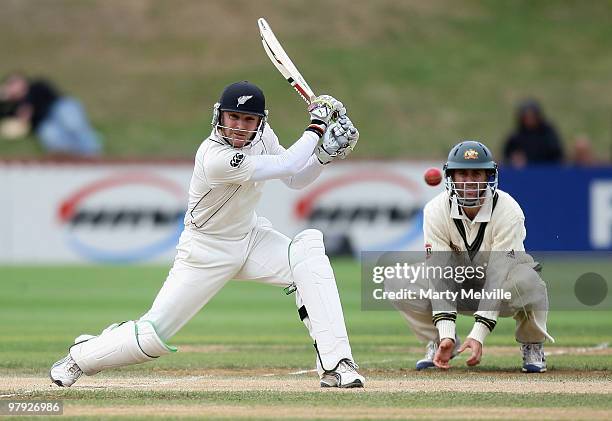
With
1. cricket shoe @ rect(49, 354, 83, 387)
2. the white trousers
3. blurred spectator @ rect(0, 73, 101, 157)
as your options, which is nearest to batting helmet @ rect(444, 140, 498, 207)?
the white trousers

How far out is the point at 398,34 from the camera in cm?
3491

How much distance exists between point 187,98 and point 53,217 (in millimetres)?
11066

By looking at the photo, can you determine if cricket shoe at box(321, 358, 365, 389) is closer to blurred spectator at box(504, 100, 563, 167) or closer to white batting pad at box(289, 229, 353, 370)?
white batting pad at box(289, 229, 353, 370)

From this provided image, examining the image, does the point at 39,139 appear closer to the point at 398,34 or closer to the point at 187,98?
the point at 187,98

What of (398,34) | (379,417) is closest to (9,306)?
(379,417)

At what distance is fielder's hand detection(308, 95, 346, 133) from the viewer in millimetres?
8297

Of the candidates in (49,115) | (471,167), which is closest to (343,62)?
(49,115)

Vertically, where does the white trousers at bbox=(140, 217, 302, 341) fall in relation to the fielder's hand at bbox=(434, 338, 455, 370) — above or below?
above

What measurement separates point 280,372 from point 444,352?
1.21 m

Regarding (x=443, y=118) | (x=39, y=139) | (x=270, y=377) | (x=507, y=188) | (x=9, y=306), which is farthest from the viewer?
(x=443, y=118)

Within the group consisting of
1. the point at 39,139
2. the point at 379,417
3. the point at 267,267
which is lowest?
the point at 379,417

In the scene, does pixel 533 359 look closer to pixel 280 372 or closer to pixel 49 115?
pixel 280 372

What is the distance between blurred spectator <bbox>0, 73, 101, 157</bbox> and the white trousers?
1844 cm

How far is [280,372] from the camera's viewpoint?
922cm
